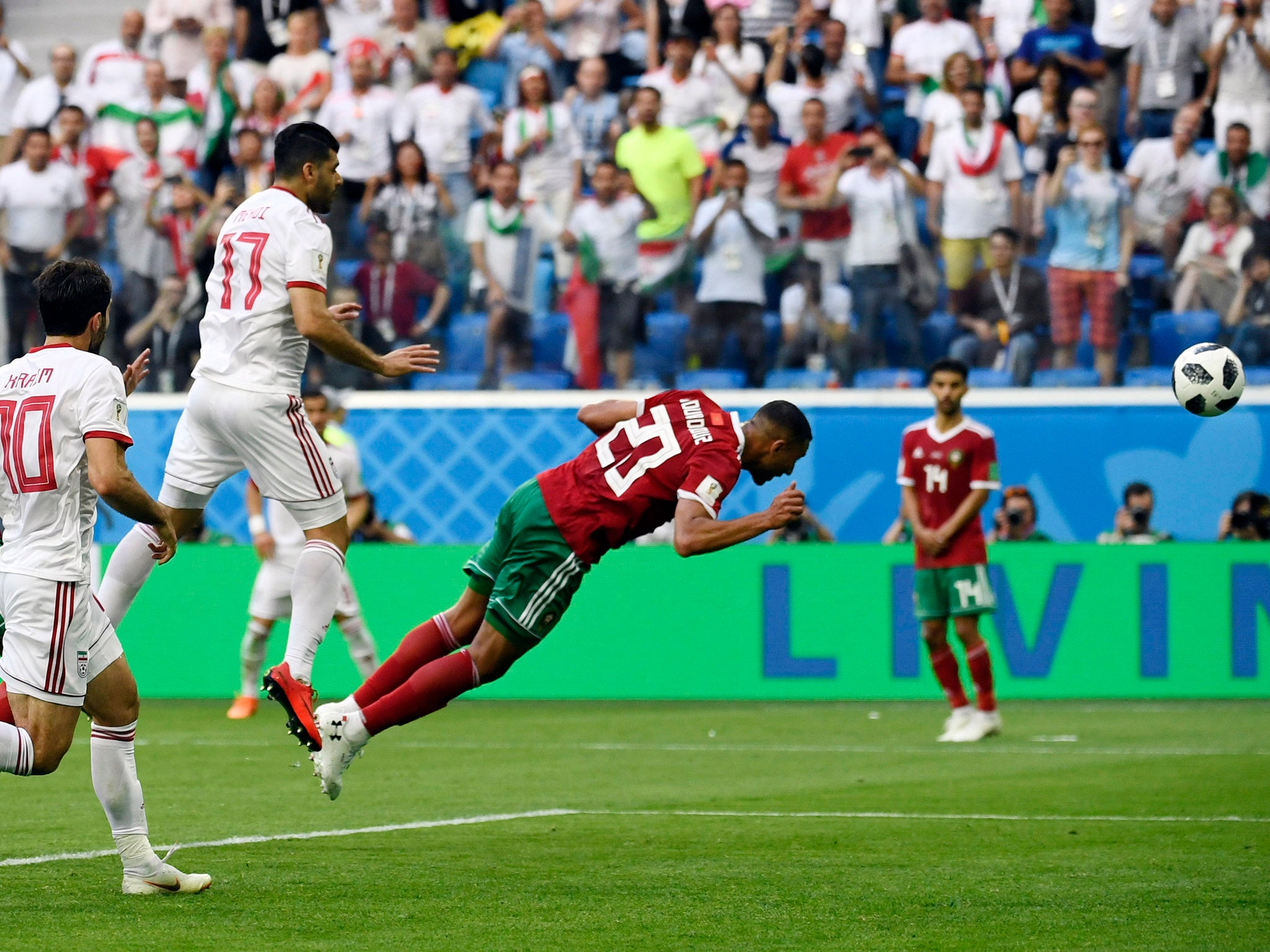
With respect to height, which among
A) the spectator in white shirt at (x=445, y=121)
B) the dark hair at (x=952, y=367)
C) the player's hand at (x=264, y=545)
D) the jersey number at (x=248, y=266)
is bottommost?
the player's hand at (x=264, y=545)

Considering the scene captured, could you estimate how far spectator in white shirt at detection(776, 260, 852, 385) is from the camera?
52.6ft

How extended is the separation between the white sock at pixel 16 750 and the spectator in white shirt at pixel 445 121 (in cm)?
1261

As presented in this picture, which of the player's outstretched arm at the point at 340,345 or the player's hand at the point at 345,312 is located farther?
the player's hand at the point at 345,312

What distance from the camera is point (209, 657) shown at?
15.8m

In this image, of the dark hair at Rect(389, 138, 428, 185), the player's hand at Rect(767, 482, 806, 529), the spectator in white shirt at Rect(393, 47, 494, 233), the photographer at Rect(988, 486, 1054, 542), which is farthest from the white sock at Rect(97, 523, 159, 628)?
the spectator in white shirt at Rect(393, 47, 494, 233)

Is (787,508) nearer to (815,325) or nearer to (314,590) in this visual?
(314,590)

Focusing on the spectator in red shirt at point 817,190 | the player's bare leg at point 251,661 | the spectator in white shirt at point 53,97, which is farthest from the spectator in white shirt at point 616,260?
the spectator in white shirt at point 53,97

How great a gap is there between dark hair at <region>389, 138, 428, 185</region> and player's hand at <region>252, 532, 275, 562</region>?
4700 mm

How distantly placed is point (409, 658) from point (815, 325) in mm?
8988

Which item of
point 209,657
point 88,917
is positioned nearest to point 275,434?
point 88,917

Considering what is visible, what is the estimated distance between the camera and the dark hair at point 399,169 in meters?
17.1

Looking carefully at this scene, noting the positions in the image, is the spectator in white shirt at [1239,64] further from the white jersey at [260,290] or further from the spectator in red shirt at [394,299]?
the white jersey at [260,290]

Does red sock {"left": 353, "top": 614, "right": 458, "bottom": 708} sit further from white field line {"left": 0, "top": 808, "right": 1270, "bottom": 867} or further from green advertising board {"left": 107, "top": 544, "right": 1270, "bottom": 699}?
green advertising board {"left": 107, "top": 544, "right": 1270, "bottom": 699}

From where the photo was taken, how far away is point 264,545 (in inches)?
536
